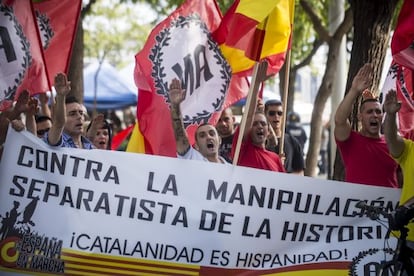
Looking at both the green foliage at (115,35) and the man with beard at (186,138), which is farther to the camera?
the green foliage at (115,35)

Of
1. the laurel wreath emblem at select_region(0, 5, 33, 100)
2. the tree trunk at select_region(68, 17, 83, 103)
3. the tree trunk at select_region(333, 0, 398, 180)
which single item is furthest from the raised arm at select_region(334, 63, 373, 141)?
the tree trunk at select_region(68, 17, 83, 103)

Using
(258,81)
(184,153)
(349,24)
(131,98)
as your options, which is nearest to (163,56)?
(258,81)

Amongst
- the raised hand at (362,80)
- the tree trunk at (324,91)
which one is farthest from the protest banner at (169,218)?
the tree trunk at (324,91)

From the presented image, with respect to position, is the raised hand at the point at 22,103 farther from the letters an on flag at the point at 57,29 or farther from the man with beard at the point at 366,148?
the man with beard at the point at 366,148

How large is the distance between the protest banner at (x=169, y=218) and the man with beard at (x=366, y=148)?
0.94 feet

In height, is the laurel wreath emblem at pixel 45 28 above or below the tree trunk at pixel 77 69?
above

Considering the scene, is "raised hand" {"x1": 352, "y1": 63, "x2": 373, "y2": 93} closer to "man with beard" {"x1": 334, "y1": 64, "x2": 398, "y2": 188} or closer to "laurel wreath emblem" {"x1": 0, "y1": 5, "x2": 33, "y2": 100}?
"man with beard" {"x1": 334, "y1": 64, "x2": 398, "y2": 188}

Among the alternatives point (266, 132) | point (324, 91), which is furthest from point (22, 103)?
point (324, 91)

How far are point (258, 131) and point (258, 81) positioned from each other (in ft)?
1.49

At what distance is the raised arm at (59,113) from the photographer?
7.97 m

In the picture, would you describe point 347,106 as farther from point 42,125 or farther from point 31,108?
point 42,125

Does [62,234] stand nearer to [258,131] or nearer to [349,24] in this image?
[258,131]

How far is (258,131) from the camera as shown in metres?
9.02

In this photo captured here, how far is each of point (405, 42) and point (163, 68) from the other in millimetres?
2284
